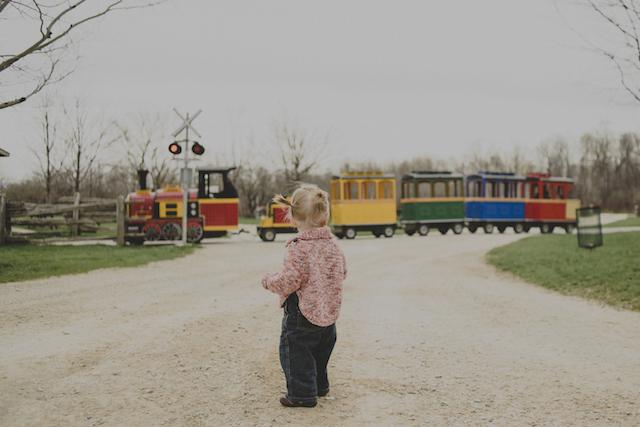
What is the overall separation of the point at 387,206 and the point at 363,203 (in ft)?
4.09

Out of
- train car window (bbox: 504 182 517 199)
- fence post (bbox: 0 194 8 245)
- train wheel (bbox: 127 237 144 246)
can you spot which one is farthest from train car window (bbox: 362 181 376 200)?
fence post (bbox: 0 194 8 245)

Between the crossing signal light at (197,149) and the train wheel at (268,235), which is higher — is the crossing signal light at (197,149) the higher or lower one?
the higher one

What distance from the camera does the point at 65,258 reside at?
43.7ft

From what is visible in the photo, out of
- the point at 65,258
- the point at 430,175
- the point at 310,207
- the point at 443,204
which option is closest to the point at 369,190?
the point at 430,175

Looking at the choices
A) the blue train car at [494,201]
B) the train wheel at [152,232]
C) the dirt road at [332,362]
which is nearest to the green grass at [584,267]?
the dirt road at [332,362]

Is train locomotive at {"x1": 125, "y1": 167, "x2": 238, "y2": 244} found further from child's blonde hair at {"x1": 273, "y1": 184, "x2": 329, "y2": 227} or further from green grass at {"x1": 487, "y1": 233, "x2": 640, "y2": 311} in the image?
child's blonde hair at {"x1": 273, "y1": 184, "x2": 329, "y2": 227}

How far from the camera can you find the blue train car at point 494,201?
3023 centimetres

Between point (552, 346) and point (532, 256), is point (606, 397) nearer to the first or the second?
point (552, 346)

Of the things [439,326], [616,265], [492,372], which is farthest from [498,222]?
[492,372]

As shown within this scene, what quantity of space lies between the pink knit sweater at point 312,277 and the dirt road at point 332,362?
65 centimetres

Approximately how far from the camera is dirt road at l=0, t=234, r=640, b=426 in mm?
3736

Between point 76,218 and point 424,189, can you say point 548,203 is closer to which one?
point 424,189

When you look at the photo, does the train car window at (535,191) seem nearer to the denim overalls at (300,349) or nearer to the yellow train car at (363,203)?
the yellow train car at (363,203)

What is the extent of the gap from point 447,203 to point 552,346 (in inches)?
939
